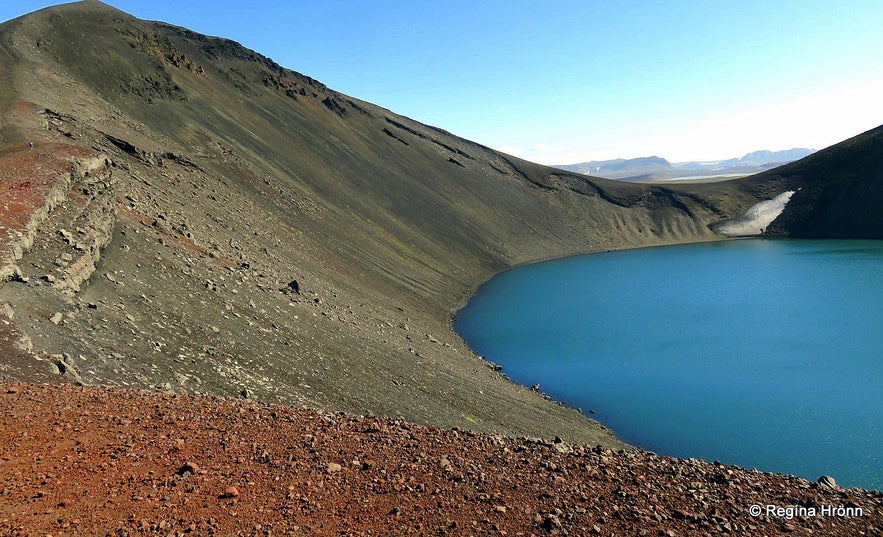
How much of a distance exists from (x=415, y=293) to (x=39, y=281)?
125ft

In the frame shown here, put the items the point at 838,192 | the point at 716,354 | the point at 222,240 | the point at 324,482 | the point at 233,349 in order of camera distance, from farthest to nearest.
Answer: the point at 838,192 < the point at 716,354 < the point at 222,240 < the point at 233,349 < the point at 324,482

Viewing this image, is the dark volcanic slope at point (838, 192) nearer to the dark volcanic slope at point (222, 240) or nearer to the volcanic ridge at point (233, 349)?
the dark volcanic slope at point (222, 240)

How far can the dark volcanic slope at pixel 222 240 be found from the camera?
703 inches

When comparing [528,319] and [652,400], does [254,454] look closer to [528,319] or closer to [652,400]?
[652,400]

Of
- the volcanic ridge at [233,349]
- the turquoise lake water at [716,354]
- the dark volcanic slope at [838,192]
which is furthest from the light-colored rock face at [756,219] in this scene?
the volcanic ridge at [233,349]

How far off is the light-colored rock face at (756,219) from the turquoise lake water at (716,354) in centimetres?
3658

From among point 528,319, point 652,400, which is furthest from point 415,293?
point 652,400

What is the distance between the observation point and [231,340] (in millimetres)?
21922

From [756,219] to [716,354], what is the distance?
9379 centimetres

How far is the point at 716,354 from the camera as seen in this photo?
38094 millimetres

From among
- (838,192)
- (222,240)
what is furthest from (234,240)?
(838,192)

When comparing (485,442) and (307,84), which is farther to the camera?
(307,84)

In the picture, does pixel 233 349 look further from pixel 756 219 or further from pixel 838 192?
pixel 838 192

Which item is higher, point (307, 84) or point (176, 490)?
point (307, 84)
